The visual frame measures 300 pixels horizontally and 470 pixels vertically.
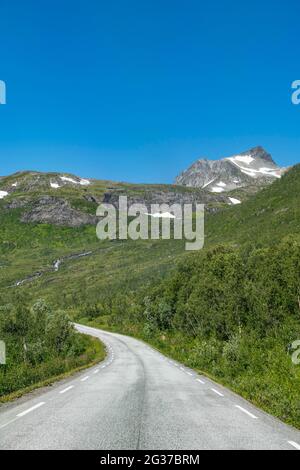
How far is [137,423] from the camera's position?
39.6 feet

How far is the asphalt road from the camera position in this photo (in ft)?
32.3

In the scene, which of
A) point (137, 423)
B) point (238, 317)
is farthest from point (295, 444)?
point (238, 317)

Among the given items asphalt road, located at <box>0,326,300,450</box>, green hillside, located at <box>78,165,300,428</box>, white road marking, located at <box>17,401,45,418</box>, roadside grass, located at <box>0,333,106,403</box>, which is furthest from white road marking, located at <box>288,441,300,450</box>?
roadside grass, located at <box>0,333,106,403</box>

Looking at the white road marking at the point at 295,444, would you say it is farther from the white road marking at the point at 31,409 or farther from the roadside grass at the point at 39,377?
the roadside grass at the point at 39,377

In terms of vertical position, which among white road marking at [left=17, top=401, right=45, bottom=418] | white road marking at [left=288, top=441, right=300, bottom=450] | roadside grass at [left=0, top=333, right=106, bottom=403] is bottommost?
roadside grass at [left=0, top=333, right=106, bottom=403]

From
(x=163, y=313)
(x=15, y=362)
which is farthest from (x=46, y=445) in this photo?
(x=163, y=313)

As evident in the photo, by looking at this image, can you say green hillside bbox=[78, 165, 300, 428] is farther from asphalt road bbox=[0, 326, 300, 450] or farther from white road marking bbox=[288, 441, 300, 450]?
white road marking bbox=[288, 441, 300, 450]

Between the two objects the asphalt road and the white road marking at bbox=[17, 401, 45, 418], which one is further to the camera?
the white road marking at bbox=[17, 401, 45, 418]

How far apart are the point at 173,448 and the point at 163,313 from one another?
78979 mm

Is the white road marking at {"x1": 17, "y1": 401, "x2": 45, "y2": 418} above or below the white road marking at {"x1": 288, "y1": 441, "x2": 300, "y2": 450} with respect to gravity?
below

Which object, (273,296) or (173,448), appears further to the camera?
(273,296)

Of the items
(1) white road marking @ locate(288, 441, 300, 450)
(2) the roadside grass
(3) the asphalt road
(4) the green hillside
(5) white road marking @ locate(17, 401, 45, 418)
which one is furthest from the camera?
(4) the green hillside
